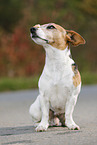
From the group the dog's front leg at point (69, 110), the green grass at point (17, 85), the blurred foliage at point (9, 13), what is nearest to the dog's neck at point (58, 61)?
the dog's front leg at point (69, 110)

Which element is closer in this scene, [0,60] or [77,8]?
[0,60]

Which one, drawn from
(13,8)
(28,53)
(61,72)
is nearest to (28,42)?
(28,53)

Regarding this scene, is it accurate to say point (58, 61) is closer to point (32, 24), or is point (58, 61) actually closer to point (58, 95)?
point (58, 95)

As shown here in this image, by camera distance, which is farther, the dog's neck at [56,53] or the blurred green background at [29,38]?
the blurred green background at [29,38]

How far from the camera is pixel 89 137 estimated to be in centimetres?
548

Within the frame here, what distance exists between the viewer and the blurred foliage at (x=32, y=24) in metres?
21.8

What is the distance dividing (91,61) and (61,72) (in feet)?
74.9

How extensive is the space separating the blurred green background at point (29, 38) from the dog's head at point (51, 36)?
10337 millimetres

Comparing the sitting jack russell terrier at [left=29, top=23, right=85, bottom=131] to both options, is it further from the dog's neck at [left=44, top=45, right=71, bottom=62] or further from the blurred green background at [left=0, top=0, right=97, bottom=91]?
the blurred green background at [left=0, top=0, right=97, bottom=91]

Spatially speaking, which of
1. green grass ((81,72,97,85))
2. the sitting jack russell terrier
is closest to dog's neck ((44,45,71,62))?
the sitting jack russell terrier

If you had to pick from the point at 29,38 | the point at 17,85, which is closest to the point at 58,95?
the point at 17,85

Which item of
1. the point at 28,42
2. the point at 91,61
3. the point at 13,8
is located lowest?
the point at 91,61

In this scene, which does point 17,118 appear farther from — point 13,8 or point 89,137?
point 13,8

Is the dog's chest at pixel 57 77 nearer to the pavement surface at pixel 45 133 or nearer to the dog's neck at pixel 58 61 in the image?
the dog's neck at pixel 58 61
